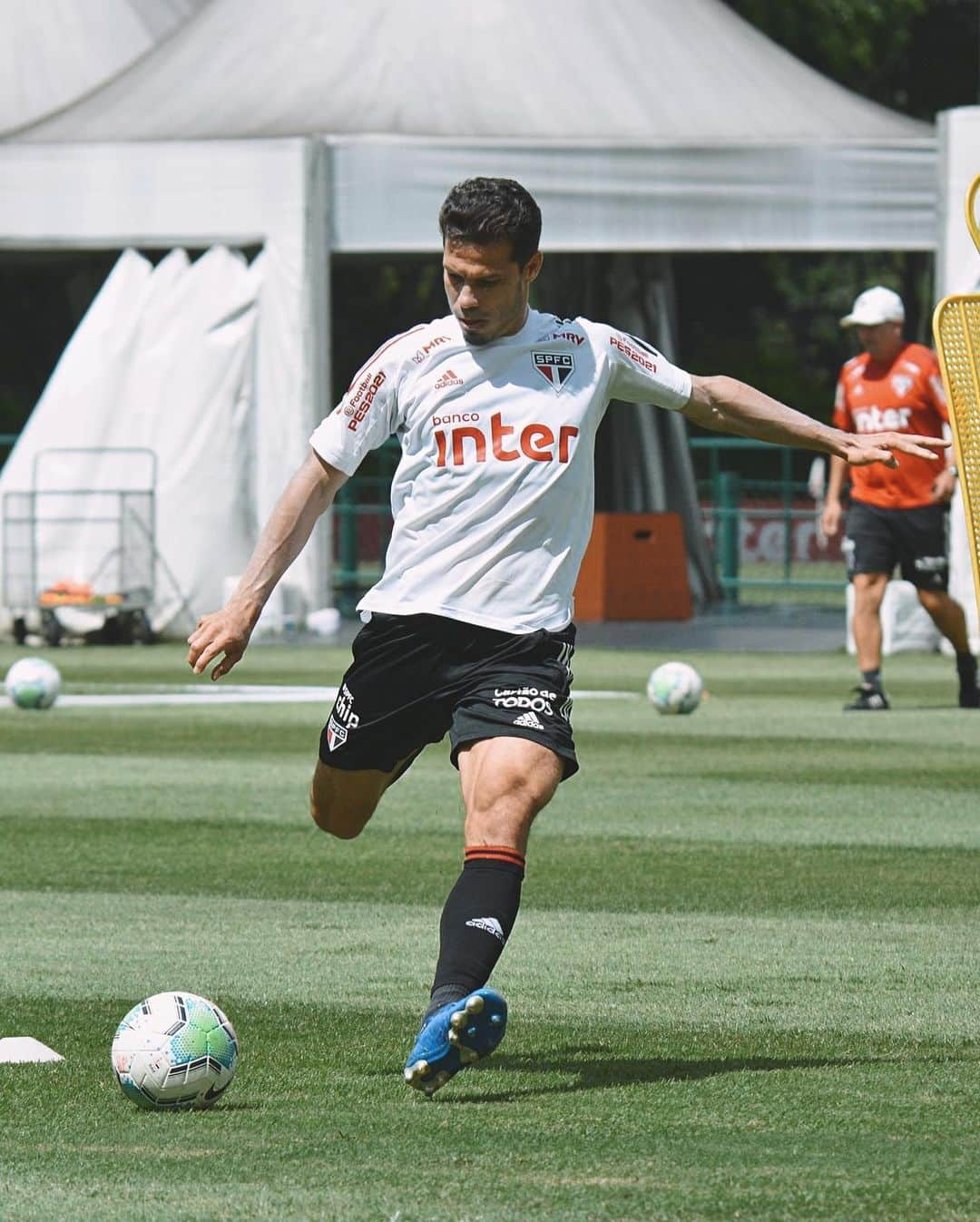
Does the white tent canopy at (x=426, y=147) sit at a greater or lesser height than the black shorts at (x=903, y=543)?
greater

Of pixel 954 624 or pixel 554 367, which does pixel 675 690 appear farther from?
pixel 554 367

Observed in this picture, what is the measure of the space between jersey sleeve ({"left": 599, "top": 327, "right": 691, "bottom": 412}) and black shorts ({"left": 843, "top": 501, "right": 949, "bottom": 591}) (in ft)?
30.5

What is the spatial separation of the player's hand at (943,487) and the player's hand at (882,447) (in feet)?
30.9

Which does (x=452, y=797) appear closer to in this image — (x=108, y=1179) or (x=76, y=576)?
(x=108, y=1179)

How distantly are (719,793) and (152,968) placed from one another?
16.3 feet

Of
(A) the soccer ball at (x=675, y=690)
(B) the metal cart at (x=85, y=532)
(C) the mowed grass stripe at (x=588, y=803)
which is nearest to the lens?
(C) the mowed grass stripe at (x=588, y=803)

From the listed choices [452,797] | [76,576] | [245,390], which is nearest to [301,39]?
[245,390]

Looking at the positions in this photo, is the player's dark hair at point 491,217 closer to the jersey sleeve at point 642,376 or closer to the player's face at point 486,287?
the player's face at point 486,287

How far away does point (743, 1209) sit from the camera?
4.51 meters

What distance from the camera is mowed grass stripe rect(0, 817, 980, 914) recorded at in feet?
29.0

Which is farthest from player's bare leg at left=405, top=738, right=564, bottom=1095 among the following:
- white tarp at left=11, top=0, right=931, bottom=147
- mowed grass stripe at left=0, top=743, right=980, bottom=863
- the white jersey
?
white tarp at left=11, top=0, right=931, bottom=147

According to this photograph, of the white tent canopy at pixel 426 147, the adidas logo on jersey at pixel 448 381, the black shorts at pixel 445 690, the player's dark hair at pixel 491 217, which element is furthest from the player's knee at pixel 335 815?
the white tent canopy at pixel 426 147

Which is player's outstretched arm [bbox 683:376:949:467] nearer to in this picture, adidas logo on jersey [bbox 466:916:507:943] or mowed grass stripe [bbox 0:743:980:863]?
adidas logo on jersey [bbox 466:916:507:943]

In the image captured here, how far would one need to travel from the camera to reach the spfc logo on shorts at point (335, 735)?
6434 mm
